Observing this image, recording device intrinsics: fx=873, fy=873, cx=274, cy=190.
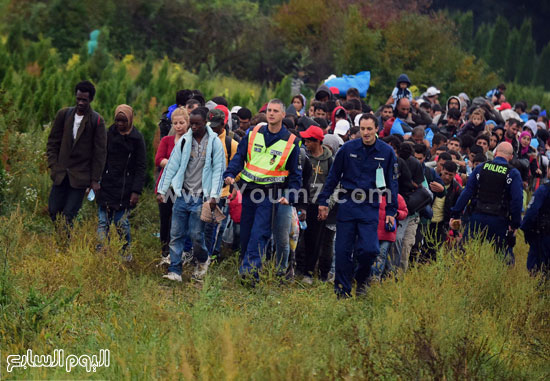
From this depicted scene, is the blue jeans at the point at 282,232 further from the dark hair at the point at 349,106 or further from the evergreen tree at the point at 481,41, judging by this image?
the evergreen tree at the point at 481,41

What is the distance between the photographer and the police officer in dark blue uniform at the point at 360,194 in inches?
360

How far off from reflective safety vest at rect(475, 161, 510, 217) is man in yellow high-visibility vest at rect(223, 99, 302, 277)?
2485 mm

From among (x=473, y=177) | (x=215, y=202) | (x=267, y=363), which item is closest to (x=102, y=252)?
(x=215, y=202)

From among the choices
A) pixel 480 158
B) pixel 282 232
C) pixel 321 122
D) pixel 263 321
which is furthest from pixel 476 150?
pixel 263 321

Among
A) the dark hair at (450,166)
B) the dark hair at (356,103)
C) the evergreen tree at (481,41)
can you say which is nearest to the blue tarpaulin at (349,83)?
the dark hair at (356,103)

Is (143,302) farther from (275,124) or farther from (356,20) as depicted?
(356,20)

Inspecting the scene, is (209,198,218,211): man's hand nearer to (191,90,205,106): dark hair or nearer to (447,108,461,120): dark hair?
(191,90,205,106): dark hair

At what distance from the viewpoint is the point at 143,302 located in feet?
24.4

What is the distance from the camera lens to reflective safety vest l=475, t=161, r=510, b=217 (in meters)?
10.6

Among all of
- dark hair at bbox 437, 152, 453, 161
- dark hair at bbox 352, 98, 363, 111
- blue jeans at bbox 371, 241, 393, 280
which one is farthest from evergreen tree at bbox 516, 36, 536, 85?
blue jeans at bbox 371, 241, 393, 280

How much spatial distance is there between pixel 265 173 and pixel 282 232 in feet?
2.60

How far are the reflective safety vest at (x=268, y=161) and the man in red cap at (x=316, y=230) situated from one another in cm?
109

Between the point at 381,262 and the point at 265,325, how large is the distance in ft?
11.2

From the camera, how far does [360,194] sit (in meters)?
9.16
